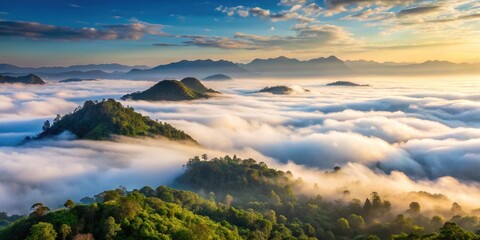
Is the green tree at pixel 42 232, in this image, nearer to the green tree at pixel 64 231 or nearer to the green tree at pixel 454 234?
the green tree at pixel 64 231

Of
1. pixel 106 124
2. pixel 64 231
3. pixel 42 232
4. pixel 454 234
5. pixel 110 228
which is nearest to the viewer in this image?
pixel 42 232

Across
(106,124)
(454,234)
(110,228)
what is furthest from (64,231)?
(106,124)

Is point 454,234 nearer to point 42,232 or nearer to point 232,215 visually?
point 42,232

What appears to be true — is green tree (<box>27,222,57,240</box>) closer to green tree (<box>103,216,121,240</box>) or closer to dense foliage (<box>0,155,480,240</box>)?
dense foliage (<box>0,155,480,240</box>)

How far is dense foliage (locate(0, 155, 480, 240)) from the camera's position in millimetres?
53362

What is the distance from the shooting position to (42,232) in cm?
4722

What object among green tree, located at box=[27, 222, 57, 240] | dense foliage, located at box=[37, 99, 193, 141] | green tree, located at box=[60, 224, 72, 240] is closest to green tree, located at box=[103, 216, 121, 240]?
green tree, located at box=[60, 224, 72, 240]

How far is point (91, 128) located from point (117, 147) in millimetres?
22884

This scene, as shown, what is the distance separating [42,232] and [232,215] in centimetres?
5078

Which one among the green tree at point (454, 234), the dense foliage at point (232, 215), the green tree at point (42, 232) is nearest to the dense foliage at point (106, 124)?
the dense foliage at point (232, 215)

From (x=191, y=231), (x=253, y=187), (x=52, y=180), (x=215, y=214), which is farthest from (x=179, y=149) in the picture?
(x=191, y=231)

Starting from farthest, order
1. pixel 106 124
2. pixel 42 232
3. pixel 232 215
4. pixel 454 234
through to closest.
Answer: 1. pixel 106 124
2. pixel 232 215
3. pixel 454 234
4. pixel 42 232

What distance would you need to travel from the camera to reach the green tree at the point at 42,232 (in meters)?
46.6

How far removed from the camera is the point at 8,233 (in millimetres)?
53688
